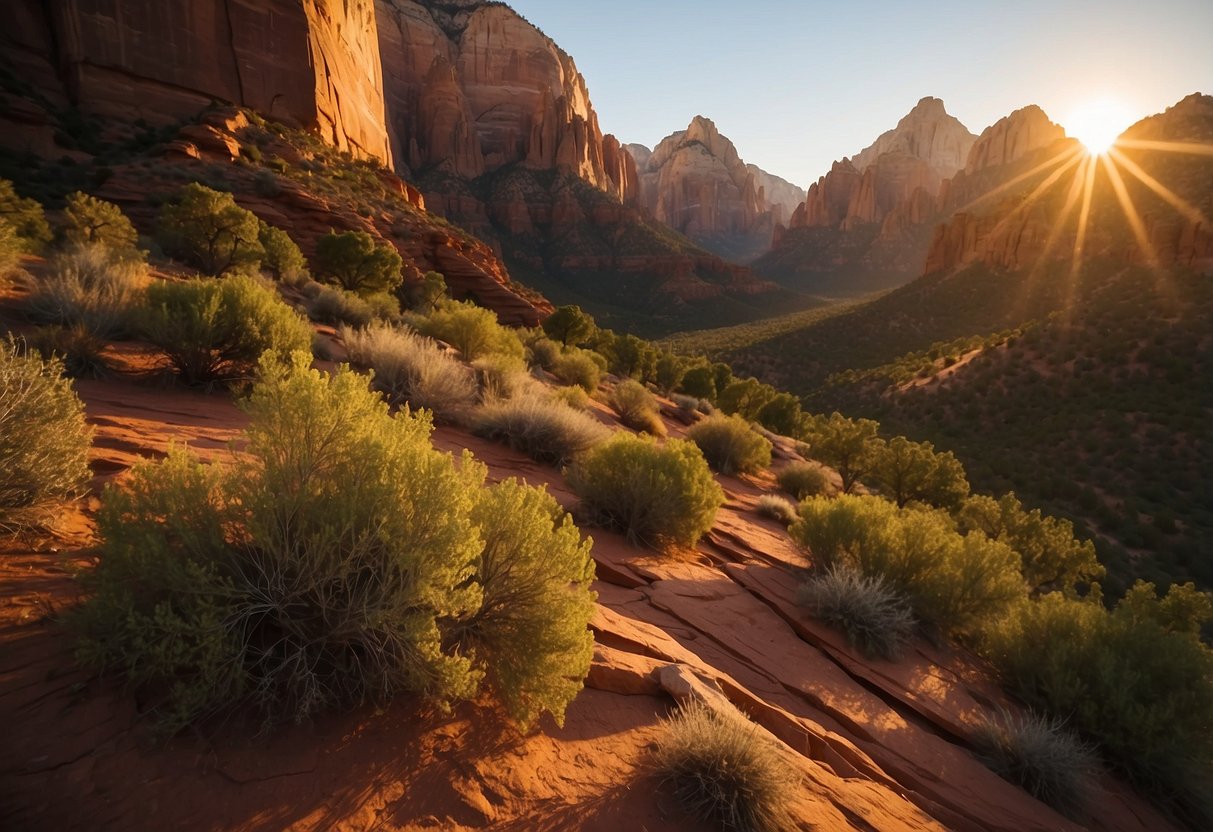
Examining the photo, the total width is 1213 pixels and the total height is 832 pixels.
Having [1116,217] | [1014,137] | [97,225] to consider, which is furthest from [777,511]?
[1014,137]

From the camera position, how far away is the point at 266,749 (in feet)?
6.88

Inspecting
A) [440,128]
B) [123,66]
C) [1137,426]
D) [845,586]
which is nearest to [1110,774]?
[845,586]

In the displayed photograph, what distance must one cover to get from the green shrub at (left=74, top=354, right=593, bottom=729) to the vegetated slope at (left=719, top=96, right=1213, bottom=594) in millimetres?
20944

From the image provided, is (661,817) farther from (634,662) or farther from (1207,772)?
(1207,772)

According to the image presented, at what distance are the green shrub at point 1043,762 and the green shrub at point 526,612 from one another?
401 cm

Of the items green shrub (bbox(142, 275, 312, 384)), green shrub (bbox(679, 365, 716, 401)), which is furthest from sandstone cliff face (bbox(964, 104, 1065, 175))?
green shrub (bbox(142, 275, 312, 384))

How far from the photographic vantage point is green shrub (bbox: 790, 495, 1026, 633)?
5.98 meters

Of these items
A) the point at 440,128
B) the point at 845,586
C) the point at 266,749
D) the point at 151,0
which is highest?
the point at 440,128

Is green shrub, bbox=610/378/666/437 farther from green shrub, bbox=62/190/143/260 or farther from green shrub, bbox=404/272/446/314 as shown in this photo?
green shrub, bbox=404/272/446/314

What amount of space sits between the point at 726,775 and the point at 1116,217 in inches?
2375

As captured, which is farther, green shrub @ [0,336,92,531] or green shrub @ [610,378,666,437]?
green shrub @ [610,378,666,437]

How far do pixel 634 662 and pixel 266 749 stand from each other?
2.16 meters

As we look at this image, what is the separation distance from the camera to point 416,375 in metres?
7.74

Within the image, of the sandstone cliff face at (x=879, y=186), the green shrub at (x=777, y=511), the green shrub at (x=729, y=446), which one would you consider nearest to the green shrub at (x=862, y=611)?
the green shrub at (x=777, y=511)
